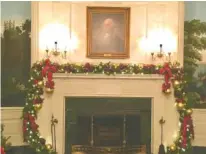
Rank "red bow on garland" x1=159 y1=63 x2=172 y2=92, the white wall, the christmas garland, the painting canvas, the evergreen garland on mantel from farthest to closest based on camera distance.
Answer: the evergreen garland on mantel
the painting canvas
the white wall
"red bow on garland" x1=159 y1=63 x2=172 y2=92
the christmas garland

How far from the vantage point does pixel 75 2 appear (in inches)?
277

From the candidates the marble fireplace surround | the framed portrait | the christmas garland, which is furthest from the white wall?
the marble fireplace surround

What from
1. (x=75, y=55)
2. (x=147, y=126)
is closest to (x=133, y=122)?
(x=147, y=126)

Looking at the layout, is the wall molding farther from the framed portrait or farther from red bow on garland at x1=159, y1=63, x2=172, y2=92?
red bow on garland at x1=159, y1=63, x2=172, y2=92

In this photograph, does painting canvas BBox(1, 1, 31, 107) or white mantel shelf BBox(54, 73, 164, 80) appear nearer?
white mantel shelf BBox(54, 73, 164, 80)

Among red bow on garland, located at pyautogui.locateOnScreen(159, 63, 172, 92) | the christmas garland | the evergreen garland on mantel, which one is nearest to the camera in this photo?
the christmas garland

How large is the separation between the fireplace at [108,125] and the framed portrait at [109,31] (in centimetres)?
87

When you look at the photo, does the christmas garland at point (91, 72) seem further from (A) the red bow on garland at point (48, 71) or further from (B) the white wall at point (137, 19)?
(B) the white wall at point (137, 19)

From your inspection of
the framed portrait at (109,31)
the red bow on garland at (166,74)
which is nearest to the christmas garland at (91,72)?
the red bow on garland at (166,74)

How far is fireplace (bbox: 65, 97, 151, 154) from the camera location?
7.08m

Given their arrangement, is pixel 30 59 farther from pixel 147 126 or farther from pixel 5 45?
pixel 147 126

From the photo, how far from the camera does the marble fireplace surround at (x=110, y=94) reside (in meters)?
6.97

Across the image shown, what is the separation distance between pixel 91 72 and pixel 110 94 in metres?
0.54

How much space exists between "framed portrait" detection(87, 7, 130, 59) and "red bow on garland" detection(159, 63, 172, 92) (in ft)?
2.28
